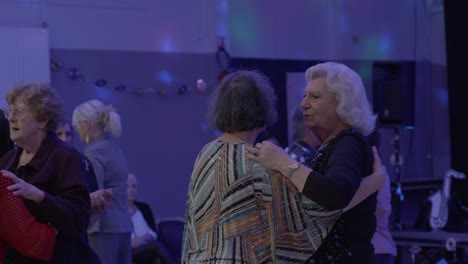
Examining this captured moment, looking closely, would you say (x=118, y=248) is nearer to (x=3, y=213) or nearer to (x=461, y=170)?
(x=3, y=213)

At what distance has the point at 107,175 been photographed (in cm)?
416

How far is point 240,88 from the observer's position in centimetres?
233

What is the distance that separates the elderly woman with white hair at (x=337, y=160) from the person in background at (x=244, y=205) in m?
0.05

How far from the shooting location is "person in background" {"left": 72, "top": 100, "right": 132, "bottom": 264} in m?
4.09

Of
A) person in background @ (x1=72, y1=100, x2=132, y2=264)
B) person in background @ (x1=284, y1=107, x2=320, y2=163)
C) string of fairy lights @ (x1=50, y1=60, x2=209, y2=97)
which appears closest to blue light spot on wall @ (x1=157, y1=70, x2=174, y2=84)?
string of fairy lights @ (x1=50, y1=60, x2=209, y2=97)

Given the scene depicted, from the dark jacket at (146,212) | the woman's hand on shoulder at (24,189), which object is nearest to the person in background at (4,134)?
the woman's hand on shoulder at (24,189)

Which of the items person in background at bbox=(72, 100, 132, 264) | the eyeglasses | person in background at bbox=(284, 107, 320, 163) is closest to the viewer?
the eyeglasses

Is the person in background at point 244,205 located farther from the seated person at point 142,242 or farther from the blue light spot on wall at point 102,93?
the blue light spot on wall at point 102,93

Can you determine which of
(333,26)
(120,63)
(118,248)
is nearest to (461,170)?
(333,26)

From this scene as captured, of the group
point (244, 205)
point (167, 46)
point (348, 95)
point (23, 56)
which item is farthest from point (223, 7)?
point (244, 205)

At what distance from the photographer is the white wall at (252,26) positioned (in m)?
6.45

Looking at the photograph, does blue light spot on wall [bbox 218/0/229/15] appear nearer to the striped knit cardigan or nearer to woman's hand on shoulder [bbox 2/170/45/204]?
woman's hand on shoulder [bbox 2/170/45/204]

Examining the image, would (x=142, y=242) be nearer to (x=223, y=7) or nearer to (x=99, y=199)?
(x=223, y=7)

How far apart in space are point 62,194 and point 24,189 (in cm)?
21
